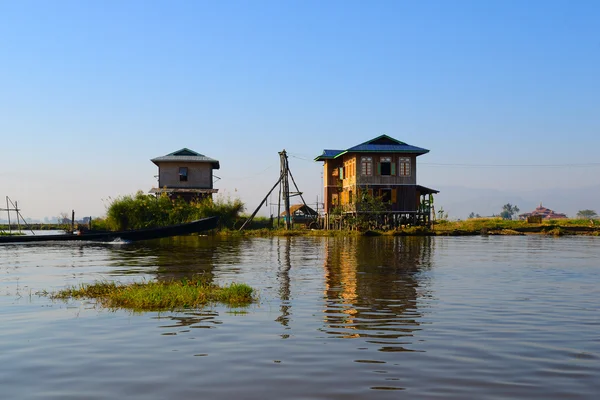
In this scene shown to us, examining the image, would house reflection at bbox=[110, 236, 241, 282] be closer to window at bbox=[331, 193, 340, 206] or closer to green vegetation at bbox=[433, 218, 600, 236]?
green vegetation at bbox=[433, 218, 600, 236]

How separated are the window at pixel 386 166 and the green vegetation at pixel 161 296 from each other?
3759cm

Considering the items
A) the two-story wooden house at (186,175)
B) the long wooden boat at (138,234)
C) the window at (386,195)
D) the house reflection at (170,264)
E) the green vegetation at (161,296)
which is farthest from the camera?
the two-story wooden house at (186,175)

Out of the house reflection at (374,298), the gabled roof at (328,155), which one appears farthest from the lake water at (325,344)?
the gabled roof at (328,155)

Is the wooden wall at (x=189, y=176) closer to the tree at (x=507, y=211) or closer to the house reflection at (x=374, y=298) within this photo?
the house reflection at (x=374, y=298)

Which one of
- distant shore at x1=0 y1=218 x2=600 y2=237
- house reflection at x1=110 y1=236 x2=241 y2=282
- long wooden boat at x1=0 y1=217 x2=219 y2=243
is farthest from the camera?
distant shore at x1=0 y1=218 x2=600 y2=237

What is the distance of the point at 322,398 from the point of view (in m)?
6.21

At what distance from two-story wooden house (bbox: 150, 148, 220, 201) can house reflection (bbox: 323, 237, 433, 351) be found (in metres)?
38.4

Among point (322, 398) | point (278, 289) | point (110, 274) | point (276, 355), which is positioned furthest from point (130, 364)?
point (110, 274)

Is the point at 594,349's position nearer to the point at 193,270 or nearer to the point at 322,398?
the point at 322,398

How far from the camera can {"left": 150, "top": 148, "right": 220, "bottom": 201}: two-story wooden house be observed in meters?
60.7

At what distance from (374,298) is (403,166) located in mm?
38156

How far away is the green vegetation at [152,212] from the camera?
54.5 m

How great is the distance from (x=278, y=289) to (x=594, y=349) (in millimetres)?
8272

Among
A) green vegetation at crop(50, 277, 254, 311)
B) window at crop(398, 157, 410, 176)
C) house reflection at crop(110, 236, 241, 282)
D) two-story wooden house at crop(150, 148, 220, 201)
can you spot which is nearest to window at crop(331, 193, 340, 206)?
window at crop(398, 157, 410, 176)
